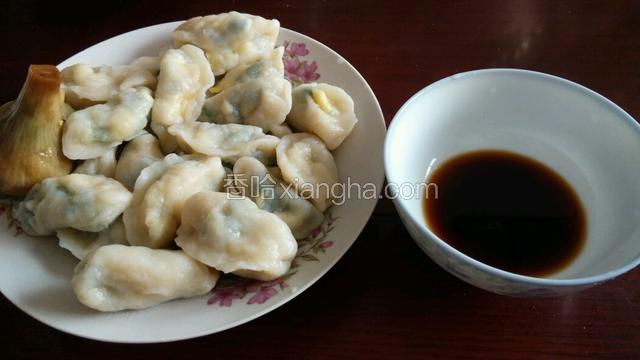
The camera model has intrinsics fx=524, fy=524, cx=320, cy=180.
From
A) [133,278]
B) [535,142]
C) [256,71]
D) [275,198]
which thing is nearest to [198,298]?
[133,278]

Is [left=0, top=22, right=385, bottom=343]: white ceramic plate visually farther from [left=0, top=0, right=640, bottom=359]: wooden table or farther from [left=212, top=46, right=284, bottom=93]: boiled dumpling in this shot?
[left=212, top=46, right=284, bottom=93]: boiled dumpling

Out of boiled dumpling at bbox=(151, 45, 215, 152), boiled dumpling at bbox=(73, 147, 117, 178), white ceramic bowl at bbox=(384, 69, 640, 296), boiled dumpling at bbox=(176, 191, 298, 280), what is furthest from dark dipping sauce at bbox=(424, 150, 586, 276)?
boiled dumpling at bbox=(73, 147, 117, 178)

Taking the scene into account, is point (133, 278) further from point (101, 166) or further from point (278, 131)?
point (278, 131)

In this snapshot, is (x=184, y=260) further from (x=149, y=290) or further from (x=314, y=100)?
(x=314, y=100)

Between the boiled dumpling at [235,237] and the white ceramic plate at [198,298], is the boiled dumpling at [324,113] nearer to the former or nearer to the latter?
the white ceramic plate at [198,298]

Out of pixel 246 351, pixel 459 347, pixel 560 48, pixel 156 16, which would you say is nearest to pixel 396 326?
pixel 459 347

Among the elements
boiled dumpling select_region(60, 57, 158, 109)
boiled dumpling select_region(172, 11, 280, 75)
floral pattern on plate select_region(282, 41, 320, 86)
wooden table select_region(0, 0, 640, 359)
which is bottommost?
wooden table select_region(0, 0, 640, 359)

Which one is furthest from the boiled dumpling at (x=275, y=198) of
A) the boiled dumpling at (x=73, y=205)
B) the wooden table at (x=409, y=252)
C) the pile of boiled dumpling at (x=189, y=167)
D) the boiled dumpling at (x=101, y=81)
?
the boiled dumpling at (x=101, y=81)

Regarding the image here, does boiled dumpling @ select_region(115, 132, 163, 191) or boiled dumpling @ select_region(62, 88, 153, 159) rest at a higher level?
boiled dumpling @ select_region(62, 88, 153, 159)

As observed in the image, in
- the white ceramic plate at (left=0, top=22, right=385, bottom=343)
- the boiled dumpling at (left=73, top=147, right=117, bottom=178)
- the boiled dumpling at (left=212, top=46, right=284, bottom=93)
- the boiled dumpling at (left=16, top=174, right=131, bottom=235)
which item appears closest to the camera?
the white ceramic plate at (left=0, top=22, right=385, bottom=343)
